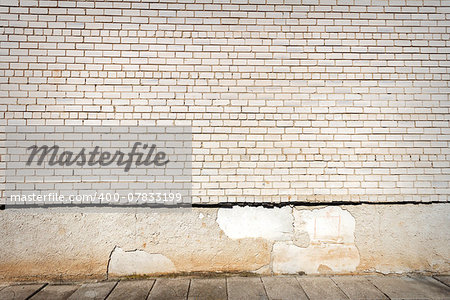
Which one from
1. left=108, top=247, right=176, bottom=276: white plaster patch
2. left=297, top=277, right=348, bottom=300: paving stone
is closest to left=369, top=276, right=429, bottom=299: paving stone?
left=297, top=277, right=348, bottom=300: paving stone

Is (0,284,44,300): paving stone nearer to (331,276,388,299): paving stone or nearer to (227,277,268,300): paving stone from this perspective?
(227,277,268,300): paving stone

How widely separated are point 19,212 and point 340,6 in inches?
200

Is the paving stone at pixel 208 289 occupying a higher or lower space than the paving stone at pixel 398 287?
lower

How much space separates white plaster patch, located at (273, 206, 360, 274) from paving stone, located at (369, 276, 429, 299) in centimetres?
34

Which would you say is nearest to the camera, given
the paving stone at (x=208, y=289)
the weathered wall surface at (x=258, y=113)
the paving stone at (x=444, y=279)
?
the paving stone at (x=208, y=289)

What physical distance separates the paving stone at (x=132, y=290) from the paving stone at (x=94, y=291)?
3.3 inches

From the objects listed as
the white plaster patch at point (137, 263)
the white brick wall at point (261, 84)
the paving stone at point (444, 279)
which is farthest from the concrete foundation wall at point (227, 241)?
the white brick wall at point (261, 84)

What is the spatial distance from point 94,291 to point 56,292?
45 cm

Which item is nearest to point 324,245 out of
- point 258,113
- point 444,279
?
point 444,279

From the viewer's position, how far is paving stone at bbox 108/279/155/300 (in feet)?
10.8

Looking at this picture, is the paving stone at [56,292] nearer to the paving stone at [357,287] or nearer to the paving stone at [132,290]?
the paving stone at [132,290]

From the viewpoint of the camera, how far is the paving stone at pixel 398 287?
332 centimetres

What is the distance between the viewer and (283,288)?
3465 mm

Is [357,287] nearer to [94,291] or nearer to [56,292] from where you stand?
[94,291]
